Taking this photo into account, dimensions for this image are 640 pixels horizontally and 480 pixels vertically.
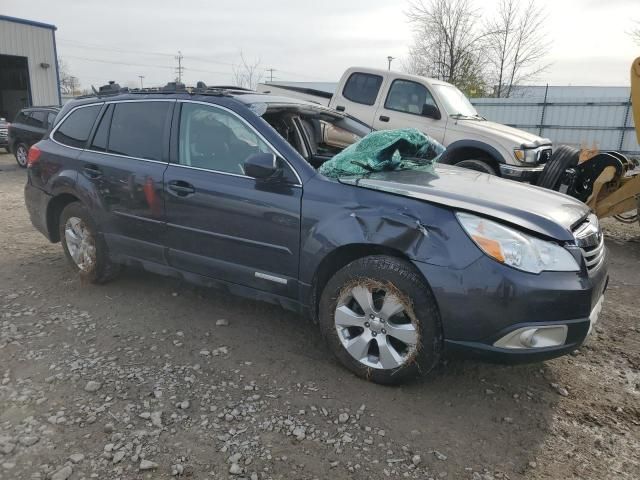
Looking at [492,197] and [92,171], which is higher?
[492,197]

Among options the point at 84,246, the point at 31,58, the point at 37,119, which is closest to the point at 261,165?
the point at 84,246

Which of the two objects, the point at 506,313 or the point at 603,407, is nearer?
the point at 506,313

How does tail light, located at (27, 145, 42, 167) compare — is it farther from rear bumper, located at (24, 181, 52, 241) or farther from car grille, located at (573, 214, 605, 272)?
car grille, located at (573, 214, 605, 272)

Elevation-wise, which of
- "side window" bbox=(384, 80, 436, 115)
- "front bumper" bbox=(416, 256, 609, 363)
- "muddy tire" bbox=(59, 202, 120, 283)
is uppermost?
"side window" bbox=(384, 80, 436, 115)

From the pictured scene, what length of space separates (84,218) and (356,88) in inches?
208

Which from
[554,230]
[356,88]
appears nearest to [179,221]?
[554,230]

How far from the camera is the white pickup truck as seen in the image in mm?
7082

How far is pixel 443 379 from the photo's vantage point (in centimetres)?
315

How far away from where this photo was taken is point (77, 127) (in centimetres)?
453

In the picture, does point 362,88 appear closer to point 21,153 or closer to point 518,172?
point 518,172

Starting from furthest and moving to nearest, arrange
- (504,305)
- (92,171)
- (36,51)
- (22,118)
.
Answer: (36,51) → (22,118) → (92,171) → (504,305)

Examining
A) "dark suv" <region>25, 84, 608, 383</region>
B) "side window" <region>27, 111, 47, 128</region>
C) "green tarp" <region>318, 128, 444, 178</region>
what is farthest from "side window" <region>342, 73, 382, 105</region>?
"side window" <region>27, 111, 47, 128</region>

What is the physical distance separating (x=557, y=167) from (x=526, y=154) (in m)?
0.45

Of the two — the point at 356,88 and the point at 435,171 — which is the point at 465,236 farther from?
the point at 356,88
